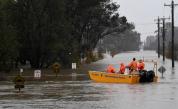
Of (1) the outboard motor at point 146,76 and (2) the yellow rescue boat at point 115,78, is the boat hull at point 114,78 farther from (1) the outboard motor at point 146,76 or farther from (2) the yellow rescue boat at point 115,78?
(1) the outboard motor at point 146,76

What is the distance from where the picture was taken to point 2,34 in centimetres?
5419

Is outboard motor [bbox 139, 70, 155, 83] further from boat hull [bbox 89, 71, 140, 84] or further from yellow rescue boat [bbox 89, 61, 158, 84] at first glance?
boat hull [bbox 89, 71, 140, 84]

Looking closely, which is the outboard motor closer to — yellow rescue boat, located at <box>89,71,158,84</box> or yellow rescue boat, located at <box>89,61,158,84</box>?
yellow rescue boat, located at <box>89,61,158,84</box>

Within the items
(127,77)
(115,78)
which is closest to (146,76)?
(127,77)

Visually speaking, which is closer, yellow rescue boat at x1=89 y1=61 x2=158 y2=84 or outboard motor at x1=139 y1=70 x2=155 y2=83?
yellow rescue boat at x1=89 y1=61 x2=158 y2=84

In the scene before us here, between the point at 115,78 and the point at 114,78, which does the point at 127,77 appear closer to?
the point at 115,78

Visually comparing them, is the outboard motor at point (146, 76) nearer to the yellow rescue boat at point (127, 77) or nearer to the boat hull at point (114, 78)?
the yellow rescue boat at point (127, 77)

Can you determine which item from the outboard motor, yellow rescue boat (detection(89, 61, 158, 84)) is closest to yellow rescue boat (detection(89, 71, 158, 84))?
yellow rescue boat (detection(89, 61, 158, 84))

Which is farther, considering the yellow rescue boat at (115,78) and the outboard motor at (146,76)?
the outboard motor at (146,76)

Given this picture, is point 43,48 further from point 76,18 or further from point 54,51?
point 76,18

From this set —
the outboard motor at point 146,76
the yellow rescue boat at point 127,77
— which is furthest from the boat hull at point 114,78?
the outboard motor at point 146,76

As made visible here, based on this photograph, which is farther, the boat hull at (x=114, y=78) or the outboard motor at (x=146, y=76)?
the outboard motor at (x=146, y=76)

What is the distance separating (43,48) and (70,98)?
119 feet

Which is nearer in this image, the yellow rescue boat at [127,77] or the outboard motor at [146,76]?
the yellow rescue boat at [127,77]
